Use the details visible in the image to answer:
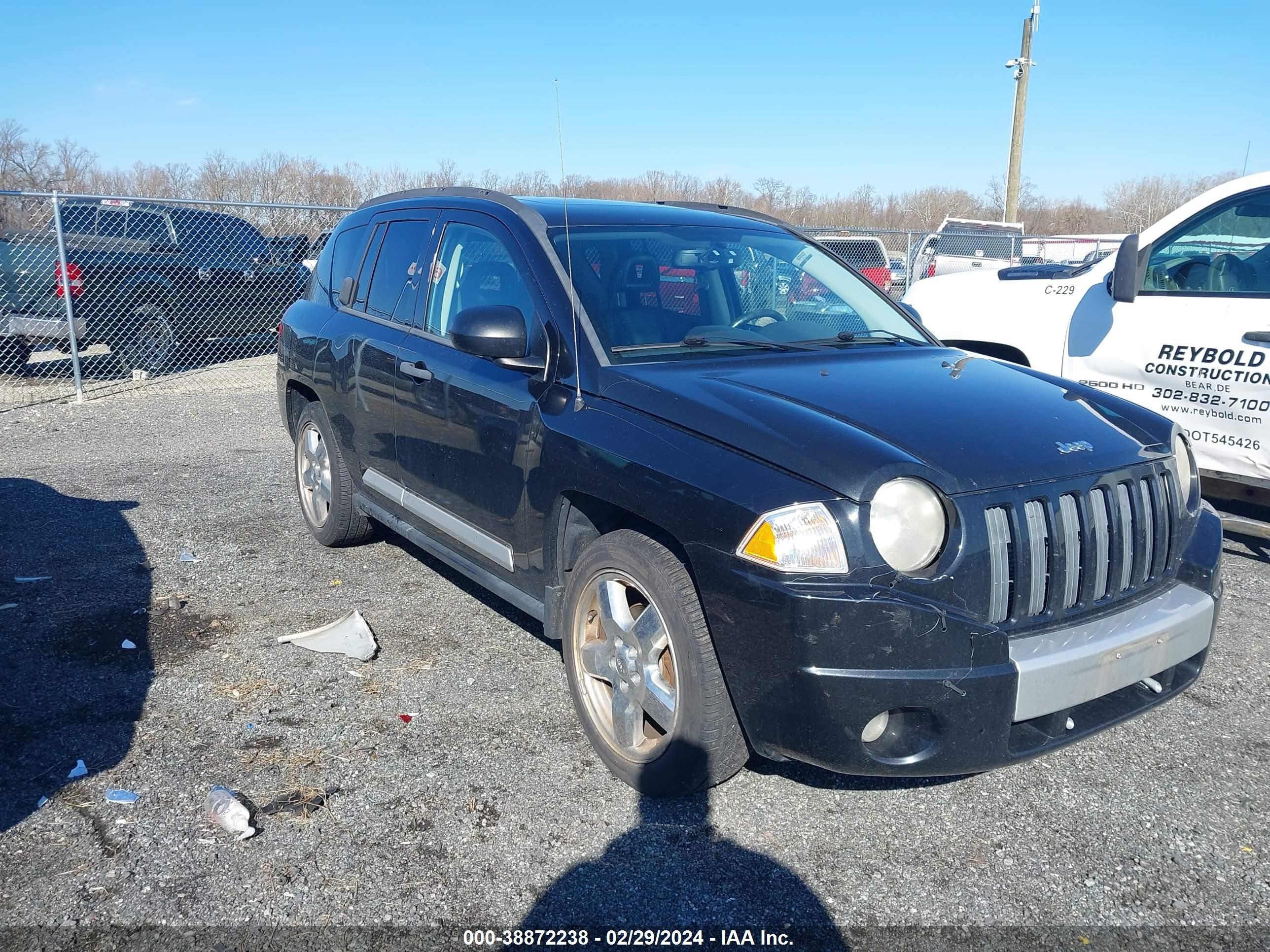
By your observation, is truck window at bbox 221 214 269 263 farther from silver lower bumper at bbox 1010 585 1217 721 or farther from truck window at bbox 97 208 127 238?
silver lower bumper at bbox 1010 585 1217 721

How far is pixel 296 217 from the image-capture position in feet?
45.5

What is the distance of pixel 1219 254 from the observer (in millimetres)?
5375

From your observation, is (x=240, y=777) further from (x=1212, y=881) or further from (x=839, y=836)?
(x=1212, y=881)

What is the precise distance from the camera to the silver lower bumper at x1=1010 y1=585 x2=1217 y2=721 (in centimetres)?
269

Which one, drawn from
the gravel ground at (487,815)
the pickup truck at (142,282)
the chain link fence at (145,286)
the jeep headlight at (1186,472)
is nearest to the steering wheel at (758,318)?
the jeep headlight at (1186,472)

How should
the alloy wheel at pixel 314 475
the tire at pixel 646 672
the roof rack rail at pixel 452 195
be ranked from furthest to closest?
the alloy wheel at pixel 314 475 → the roof rack rail at pixel 452 195 → the tire at pixel 646 672

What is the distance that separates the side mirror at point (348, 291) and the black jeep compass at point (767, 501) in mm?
Result: 707

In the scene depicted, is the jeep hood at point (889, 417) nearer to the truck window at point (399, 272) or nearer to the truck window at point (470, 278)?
the truck window at point (470, 278)

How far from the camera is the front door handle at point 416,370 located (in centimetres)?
421

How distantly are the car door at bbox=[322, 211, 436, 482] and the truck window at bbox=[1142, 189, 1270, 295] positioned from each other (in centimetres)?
399

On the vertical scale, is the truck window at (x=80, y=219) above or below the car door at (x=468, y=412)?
above

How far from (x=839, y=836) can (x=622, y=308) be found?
1.96 metres

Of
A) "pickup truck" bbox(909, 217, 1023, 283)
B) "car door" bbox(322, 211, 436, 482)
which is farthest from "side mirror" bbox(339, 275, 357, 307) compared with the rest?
"pickup truck" bbox(909, 217, 1023, 283)

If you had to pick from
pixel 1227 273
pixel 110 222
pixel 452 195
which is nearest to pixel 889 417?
pixel 452 195
